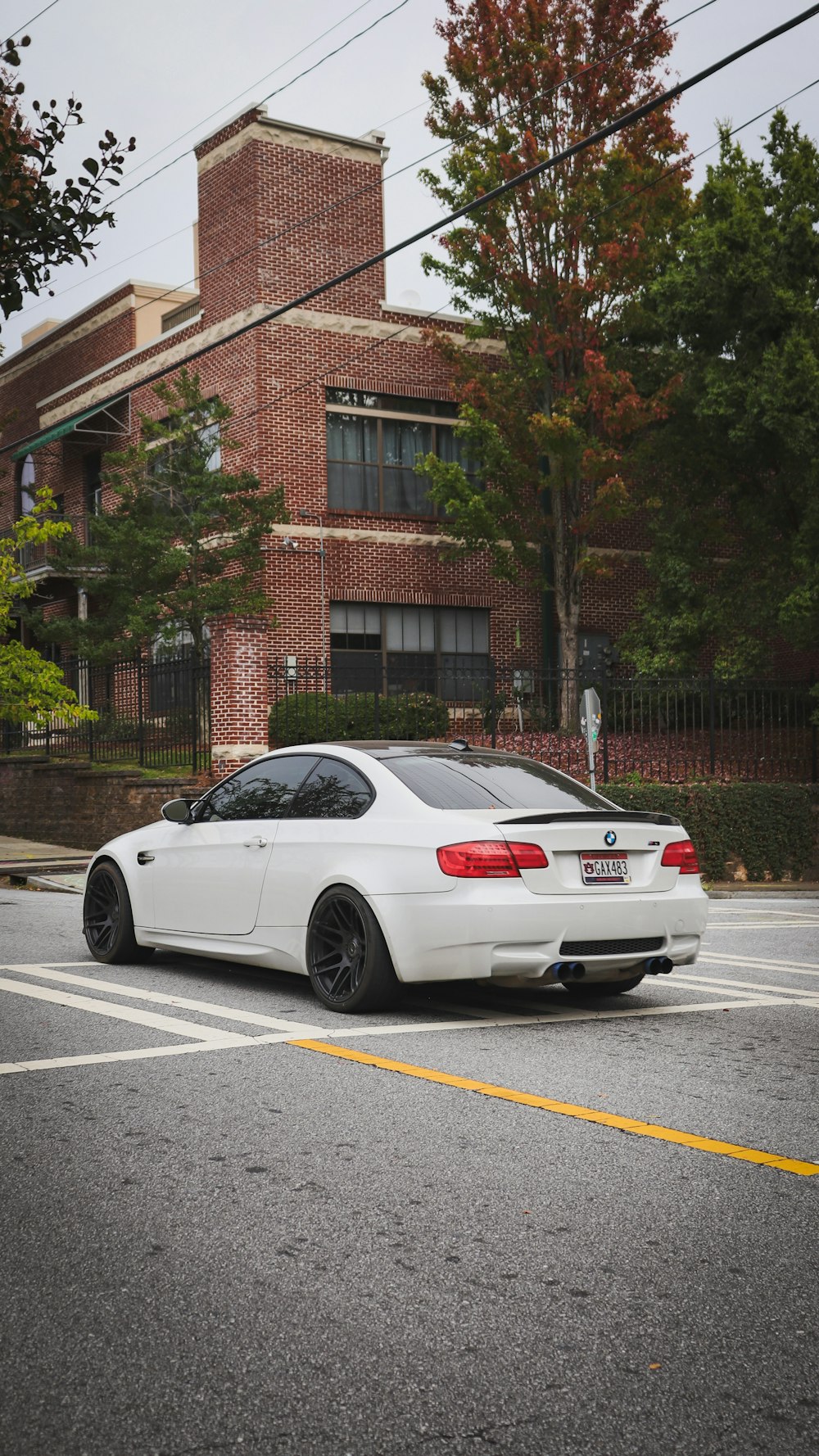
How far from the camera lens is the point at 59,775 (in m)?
23.7

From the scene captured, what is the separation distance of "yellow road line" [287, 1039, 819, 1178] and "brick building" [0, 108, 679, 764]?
19.6 meters

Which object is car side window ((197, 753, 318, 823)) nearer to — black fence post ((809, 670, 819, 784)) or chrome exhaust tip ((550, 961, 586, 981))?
chrome exhaust tip ((550, 961, 586, 981))

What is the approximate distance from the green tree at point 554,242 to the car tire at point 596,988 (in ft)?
54.5

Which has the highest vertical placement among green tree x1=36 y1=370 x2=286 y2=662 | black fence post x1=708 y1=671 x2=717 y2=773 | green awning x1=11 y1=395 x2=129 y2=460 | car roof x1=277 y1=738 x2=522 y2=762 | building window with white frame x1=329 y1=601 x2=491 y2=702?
green awning x1=11 y1=395 x2=129 y2=460

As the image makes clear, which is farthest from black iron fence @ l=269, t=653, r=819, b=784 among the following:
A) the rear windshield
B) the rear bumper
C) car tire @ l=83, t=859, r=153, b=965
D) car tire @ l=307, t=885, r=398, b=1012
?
the rear bumper

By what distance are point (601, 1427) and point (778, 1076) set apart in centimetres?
347

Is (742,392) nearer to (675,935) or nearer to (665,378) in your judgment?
(665,378)

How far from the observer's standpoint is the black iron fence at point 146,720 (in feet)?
70.2

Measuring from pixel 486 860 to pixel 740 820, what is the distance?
13.7m

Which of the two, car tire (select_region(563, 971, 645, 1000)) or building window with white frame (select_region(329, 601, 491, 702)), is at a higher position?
building window with white frame (select_region(329, 601, 491, 702))

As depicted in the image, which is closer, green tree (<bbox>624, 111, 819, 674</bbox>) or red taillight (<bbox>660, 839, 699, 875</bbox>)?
red taillight (<bbox>660, 839, 699, 875</bbox>)

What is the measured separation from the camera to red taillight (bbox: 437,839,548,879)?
286 inches

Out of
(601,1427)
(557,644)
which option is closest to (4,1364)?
(601,1427)

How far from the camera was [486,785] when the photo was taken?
26.6 feet
